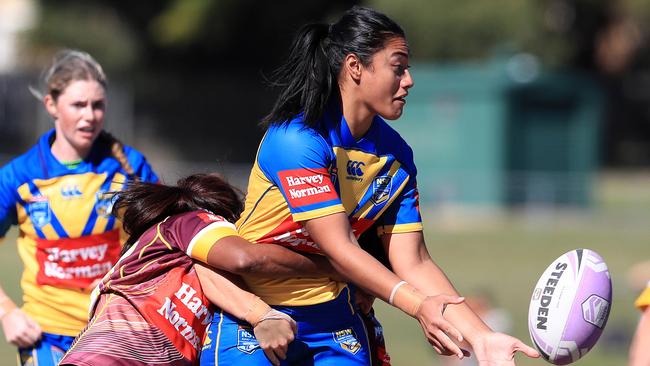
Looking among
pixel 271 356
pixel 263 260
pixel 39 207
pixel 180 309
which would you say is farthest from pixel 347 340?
pixel 39 207

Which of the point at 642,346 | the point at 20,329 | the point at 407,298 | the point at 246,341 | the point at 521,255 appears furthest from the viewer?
the point at 521,255

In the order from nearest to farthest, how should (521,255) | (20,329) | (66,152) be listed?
(20,329) → (66,152) → (521,255)

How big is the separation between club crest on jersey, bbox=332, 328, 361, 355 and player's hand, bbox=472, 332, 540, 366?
629 millimetres

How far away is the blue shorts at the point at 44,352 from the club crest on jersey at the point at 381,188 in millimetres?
1819

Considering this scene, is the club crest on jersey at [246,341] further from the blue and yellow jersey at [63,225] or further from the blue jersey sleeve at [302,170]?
the blue and yellow jersey at [63,225]

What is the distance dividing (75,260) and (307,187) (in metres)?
1.85

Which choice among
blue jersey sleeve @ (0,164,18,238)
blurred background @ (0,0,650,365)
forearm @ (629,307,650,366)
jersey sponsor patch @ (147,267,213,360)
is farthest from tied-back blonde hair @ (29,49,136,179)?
blurred background @ (0,0,650,365)

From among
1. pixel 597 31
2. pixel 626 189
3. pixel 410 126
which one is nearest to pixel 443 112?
pixel 410 126

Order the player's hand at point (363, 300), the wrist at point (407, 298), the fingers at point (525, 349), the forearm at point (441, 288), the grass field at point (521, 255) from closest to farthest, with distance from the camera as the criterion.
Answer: the fingers at point (525, 349) → the wrist at point (407, 298) → the forearm at point (441, 288) → the player's hand at point (363, 300) → the grass field at point (521, 255)

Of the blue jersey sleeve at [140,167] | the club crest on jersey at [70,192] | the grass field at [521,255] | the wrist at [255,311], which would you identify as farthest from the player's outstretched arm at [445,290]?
the grass field at [521,255]

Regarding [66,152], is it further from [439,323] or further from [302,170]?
[439,323]

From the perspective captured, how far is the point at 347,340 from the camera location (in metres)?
4.23

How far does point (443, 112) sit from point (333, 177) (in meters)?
20.7

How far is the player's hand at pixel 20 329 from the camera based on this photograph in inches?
201
